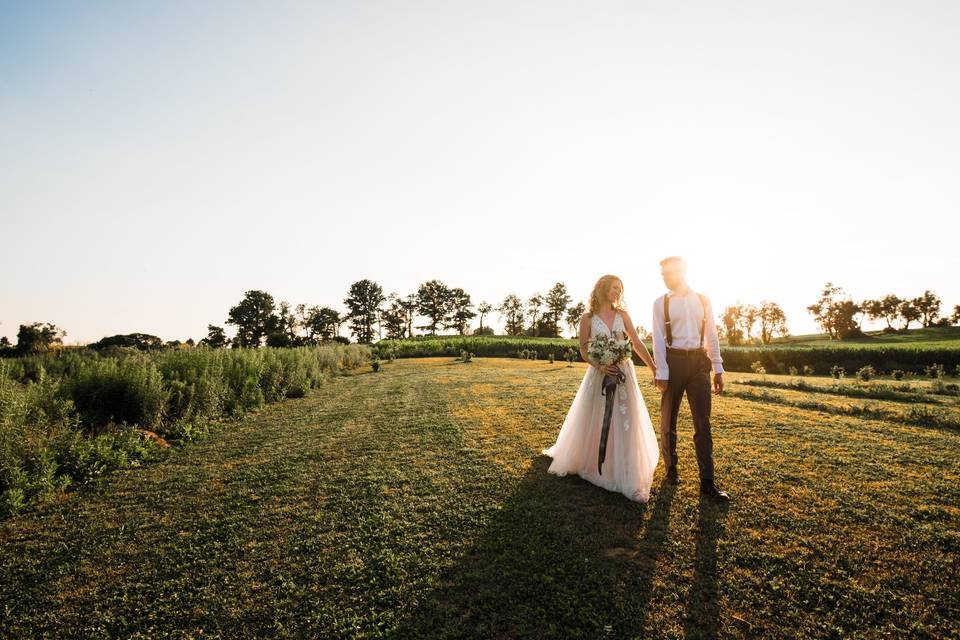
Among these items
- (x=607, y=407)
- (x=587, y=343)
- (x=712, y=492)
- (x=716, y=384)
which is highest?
(x=587, y=343)

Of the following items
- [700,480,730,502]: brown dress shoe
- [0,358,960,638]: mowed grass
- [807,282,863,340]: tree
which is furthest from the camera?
[807,282,863,340]: tree

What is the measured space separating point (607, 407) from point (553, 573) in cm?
238

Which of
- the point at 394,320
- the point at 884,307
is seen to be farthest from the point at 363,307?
the point at 884,307

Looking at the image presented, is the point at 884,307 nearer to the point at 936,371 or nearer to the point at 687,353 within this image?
the point at 936,371

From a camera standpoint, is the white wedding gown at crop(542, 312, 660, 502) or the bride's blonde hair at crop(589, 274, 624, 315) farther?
the bride's blonde hair at crop(589, 274, 624, 315)

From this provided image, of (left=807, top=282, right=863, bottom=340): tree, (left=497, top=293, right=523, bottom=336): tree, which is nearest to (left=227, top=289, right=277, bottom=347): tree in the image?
(left=497, top=293, right=523, bottom=336): tree

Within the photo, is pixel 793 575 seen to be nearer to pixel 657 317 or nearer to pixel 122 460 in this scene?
pixel 657 317

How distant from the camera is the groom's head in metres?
5.21

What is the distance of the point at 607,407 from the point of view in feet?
17.6

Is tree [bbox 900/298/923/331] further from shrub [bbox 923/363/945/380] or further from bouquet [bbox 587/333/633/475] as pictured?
bouquet [bbox 587/333/633/475]

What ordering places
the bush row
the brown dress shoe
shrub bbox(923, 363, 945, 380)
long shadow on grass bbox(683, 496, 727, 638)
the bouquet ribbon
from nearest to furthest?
long shadow on grass bbox(683, 496, 727, 638) < the brown dress shoe < the bouquet ribbon < shrub bbox(923, 363, 945, 380) < the bush row

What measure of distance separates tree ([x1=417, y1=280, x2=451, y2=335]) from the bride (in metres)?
92.4

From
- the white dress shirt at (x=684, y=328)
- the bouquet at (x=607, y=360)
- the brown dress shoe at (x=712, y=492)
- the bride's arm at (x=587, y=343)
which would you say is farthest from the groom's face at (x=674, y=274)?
the brown dress shoe at (x=712, y=492)

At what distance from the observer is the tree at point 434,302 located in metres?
97.3
